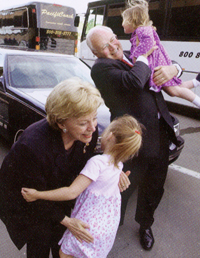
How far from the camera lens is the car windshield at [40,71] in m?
3.80

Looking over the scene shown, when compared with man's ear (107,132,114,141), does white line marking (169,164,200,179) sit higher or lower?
lower

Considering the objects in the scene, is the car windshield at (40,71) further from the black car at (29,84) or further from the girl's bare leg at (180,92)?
the girl's bare leg at (180,92)

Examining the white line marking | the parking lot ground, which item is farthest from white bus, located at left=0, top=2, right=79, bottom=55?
the parking lot ground

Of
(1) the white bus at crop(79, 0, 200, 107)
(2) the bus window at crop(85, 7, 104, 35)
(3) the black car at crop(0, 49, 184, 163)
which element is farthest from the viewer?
(2) the bus window at crop(85, 7, 104, 35)

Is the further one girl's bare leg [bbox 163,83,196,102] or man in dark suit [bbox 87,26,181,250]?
girl's bare leg [bbox 163,83,196,102]

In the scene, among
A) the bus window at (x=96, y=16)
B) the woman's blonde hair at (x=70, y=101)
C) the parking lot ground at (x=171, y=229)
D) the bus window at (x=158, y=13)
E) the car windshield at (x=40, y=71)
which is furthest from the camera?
the bus window at (x=96, y=16)

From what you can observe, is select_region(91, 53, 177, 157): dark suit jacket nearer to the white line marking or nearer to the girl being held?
the girl being held

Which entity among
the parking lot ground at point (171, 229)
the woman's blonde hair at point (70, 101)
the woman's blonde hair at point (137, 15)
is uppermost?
the woman's blonde hair at point (137, 15)

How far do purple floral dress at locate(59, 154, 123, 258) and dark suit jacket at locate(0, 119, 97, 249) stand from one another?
0.14 metres

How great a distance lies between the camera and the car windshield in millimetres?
3797

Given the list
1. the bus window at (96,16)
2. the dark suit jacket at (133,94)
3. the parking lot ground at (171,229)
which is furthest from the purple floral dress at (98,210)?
the bus window at (96,16)

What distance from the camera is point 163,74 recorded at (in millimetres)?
1897

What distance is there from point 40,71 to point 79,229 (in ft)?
9.97

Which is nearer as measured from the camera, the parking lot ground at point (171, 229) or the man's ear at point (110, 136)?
the man's ear at point (110, 136)
